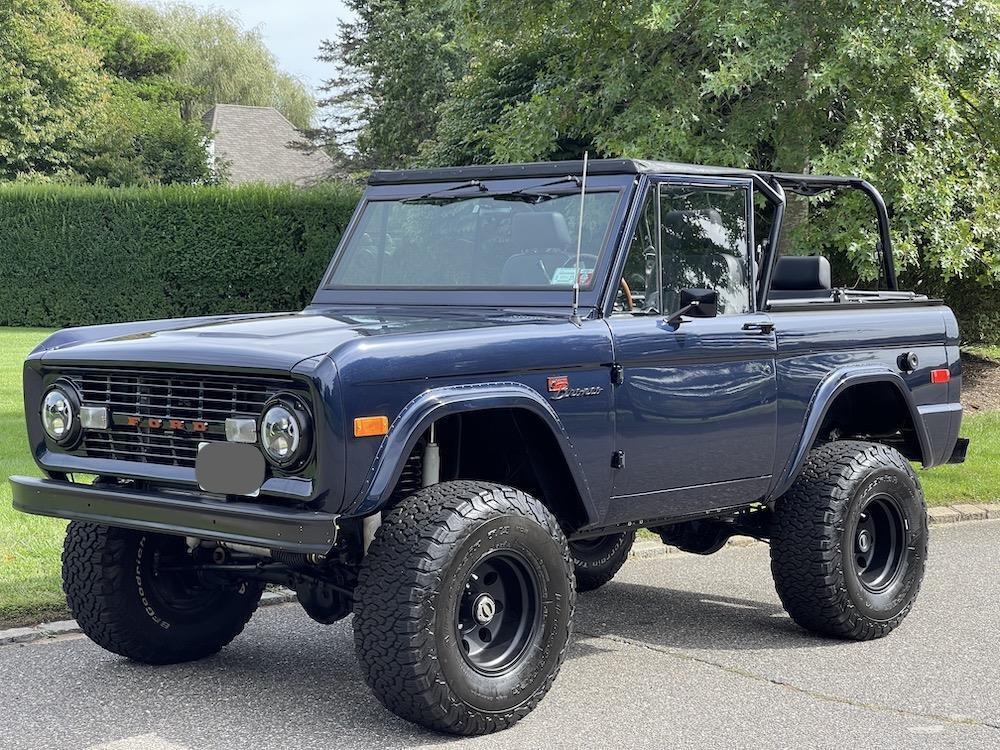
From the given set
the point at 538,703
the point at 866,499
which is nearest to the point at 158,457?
the point at 538,703

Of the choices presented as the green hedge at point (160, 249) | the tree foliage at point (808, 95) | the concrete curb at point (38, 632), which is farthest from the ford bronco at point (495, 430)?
the green hedge at point (160, 249)

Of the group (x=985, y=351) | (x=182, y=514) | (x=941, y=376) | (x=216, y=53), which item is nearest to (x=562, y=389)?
(x=182, y=514)

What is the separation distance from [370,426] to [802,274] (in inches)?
111

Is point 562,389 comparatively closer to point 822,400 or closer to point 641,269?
point 641,269

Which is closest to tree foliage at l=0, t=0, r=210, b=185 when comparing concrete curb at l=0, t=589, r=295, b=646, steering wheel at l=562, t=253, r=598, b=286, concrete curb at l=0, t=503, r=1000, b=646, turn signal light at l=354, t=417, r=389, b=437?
concrete curb at l=0, t=503, r=1000, b=646

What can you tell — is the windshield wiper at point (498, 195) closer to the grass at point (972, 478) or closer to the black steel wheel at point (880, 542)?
the black steel wheel at point (880, 542)

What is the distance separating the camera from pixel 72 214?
29.0 m

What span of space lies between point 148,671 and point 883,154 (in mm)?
9893

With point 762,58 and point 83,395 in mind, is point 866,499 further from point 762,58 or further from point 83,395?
point 762,58

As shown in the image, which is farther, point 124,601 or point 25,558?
point 25,558

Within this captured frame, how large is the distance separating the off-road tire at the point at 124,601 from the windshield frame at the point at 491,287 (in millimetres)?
1376

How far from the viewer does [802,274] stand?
6.68m

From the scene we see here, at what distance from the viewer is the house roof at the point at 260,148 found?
181ft

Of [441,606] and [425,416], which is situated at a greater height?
[425,416]
